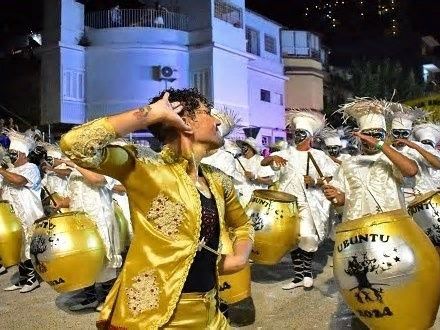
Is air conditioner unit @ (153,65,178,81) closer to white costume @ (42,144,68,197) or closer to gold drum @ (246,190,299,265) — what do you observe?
white costume @ (42,144,68,197)

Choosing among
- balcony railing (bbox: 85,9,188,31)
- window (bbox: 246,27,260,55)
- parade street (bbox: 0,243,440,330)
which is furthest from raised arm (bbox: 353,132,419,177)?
window (bbox: 246,27,260,55)

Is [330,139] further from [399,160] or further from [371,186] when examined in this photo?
[399,160]

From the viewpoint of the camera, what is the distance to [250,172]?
9.81 meters

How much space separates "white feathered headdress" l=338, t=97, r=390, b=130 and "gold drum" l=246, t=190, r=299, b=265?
122cm

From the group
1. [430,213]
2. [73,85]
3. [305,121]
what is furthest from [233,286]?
[73,85]

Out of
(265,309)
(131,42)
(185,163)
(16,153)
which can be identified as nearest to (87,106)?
(131,42)

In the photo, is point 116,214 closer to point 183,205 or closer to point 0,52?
point 183,205

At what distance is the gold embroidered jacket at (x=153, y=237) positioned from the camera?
240 cm

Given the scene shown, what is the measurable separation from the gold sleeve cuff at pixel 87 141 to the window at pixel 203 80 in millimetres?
20009

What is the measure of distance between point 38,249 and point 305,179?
3.12 metres

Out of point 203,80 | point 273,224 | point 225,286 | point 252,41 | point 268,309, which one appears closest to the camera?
point 225,286

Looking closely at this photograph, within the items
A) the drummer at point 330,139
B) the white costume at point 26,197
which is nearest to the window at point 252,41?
the drummer at point 330,139

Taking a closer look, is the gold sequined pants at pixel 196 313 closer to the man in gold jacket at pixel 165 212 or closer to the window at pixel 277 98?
the man in gold jacket at pixel 165 212

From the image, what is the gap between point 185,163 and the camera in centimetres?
263
